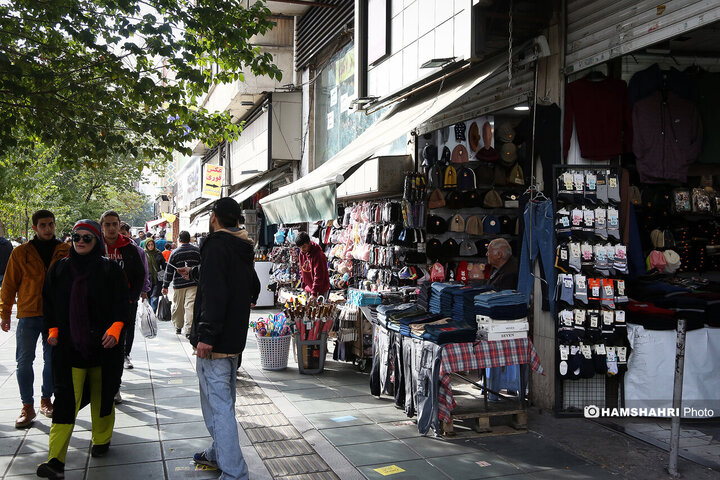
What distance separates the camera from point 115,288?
5.05 m

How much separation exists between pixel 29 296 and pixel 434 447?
4169 millimetres

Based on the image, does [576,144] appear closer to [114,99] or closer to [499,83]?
[499,83]

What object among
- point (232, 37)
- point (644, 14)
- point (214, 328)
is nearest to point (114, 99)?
point (232, 37)

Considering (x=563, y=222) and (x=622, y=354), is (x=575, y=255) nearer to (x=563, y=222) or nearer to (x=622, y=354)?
(x=563, y=222)

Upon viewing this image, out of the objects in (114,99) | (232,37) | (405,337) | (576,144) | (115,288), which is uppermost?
(232,37)

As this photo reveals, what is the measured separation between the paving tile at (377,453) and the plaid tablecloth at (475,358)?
483 millimetres

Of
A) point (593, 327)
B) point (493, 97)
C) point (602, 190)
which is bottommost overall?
point (593, 327)

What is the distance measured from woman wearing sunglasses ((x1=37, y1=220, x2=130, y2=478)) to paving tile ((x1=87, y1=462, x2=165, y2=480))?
0.27m

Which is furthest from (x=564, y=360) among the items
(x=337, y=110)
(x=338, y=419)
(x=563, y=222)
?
(x=337, y=110)

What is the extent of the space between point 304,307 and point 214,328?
413 cm

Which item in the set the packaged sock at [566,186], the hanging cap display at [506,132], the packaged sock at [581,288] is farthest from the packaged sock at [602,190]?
the hanging cap display at [506,132]

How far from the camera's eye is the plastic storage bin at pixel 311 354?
27.0 feet

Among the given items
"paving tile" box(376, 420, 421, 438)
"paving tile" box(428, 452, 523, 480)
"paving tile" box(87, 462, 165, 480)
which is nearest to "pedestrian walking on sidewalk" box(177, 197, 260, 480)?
"paving tile" box(87, 462, 165, 480)

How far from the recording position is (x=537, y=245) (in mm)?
6379
